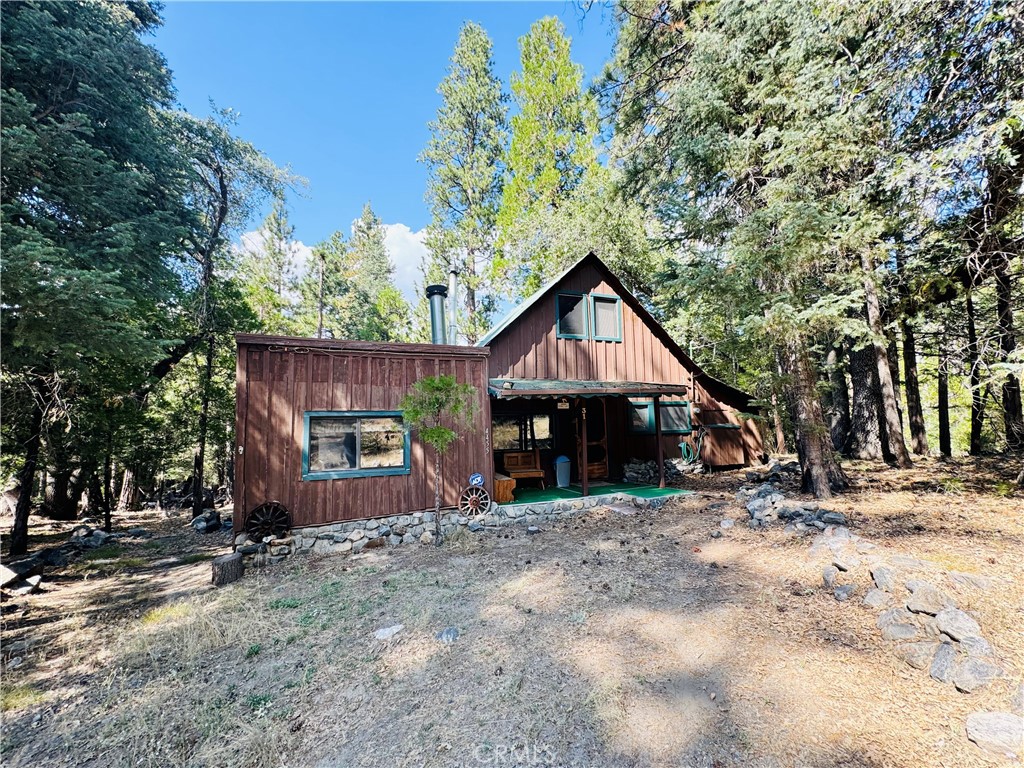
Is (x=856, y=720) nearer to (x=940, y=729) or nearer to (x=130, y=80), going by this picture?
(x=940, y=729)

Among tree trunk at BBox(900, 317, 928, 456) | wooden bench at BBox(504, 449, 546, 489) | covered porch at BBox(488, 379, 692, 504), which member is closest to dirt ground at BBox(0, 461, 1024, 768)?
covered porch at BBox(488, 379, 692, 504)

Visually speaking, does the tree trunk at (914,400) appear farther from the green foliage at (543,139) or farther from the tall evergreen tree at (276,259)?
the tall evergreen tree at (276,259)

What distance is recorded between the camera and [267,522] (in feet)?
21.7

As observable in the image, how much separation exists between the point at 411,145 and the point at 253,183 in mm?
10472

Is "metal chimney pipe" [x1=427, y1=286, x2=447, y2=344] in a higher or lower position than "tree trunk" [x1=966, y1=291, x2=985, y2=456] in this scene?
higher

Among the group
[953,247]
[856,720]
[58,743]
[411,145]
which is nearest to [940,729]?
[856,720]

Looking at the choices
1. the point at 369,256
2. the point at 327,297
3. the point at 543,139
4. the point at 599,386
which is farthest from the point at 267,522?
the point at 369,256

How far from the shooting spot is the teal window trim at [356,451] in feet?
22.9

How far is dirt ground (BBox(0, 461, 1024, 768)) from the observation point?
259cm

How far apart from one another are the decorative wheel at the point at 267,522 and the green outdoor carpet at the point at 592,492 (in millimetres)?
4487

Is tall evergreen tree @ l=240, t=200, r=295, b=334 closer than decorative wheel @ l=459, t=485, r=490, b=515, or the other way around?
decorative wheel @ l=459, t=485, r=490, b=515

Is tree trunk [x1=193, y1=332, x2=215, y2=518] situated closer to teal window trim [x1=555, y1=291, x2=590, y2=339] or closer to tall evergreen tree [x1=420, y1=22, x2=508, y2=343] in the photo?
teal window trim [x1=555, y1=291, x2=590, y2=339]

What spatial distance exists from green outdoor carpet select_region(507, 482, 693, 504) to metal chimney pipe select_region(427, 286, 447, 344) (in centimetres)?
416

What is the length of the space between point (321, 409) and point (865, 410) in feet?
44.0
